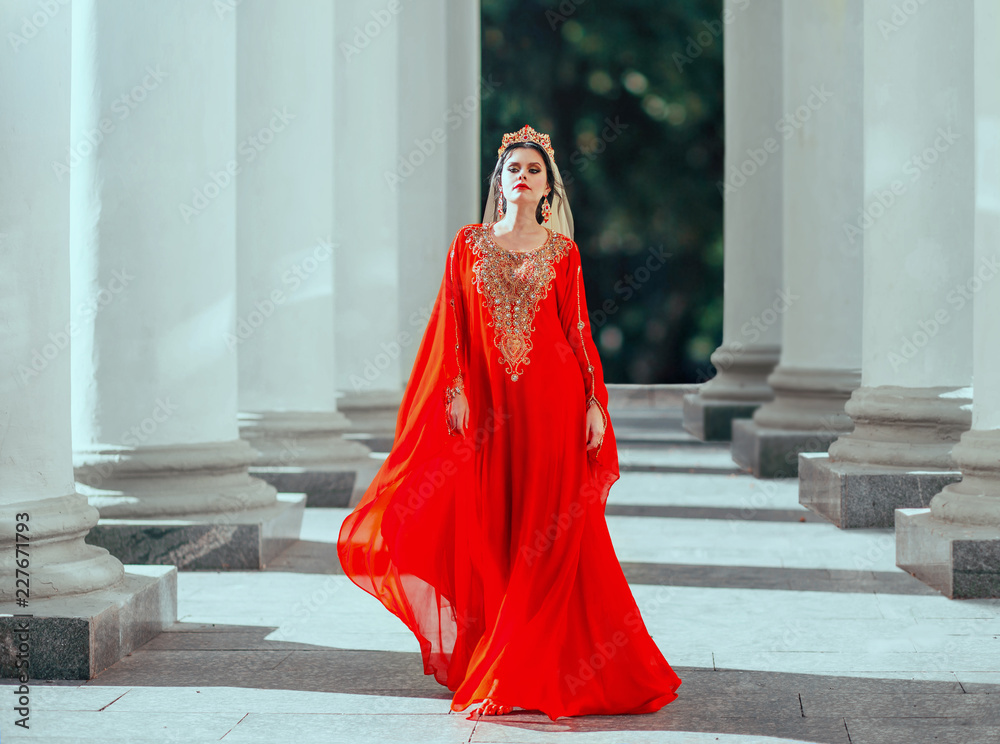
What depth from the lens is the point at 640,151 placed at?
1502 inches

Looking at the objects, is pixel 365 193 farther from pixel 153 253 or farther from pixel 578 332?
pixel 578 332

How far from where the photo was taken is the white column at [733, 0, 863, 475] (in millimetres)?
17297

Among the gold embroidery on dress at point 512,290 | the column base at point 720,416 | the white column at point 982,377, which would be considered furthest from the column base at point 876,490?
the column base at point 720,416

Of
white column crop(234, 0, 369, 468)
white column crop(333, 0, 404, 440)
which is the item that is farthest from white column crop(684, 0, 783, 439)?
white column crop(234, 0, 369, 468)

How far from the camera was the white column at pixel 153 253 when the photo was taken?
1034cm

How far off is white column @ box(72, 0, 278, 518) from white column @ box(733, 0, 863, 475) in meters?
9.28

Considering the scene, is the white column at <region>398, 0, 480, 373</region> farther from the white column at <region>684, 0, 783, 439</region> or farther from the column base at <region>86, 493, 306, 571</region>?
the column base at <region>86, 493, 306, 571</region>

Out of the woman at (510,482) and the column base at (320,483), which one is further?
the column base at (320,483)

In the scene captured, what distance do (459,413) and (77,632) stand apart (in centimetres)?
259

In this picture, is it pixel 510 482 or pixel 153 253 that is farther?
pixel 153 253

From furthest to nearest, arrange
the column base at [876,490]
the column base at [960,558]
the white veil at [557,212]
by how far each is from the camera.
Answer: the column base at [876,490] → the column base at [960,558] → the white veil at [557,212]

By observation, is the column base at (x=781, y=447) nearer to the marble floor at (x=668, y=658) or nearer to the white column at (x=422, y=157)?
the marble floor at (x=668, y=658)

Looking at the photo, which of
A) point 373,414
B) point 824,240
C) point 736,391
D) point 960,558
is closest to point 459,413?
point 960,558

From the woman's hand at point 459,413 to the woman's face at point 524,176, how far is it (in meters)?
1.14
